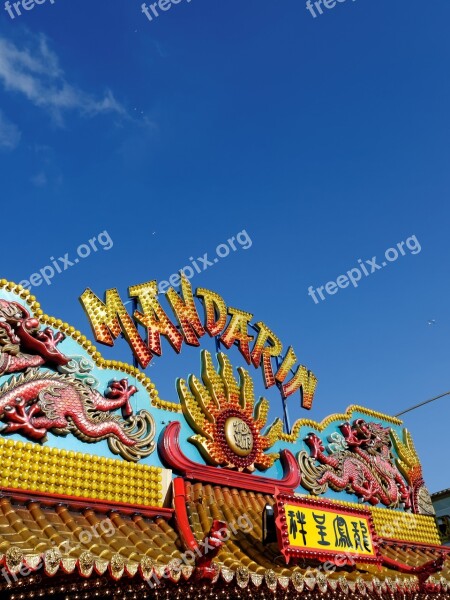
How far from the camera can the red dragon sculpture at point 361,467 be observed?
11203 millimetres

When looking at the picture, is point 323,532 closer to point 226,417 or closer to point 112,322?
point 226,417

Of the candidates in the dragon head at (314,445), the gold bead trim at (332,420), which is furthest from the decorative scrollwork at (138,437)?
the dragon head at (314,445)

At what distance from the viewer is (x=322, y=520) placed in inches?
339

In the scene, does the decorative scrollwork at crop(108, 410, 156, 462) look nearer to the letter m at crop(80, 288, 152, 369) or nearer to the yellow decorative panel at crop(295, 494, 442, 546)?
the letter m at crop(80, 288, 152, 369)

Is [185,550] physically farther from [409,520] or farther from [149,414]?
[409,520]

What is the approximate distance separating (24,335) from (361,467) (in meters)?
7.77

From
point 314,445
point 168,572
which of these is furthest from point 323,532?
point 168,572

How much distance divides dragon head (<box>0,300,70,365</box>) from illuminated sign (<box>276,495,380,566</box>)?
148 inches

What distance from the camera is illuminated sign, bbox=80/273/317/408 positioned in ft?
30.6

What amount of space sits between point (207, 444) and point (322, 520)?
208cm

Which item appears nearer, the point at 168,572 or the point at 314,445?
the point at 168,572

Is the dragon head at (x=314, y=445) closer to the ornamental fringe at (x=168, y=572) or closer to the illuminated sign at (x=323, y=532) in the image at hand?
the illuminated sign at (x=323, y=532)

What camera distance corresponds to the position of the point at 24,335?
301 inches

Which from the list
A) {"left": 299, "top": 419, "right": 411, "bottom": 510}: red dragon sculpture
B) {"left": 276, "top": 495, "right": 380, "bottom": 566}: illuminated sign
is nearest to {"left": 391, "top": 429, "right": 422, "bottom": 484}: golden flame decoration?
{"left": 299, "top": 419, "right": 411, "bottom": 510}: red dragon sculpture
